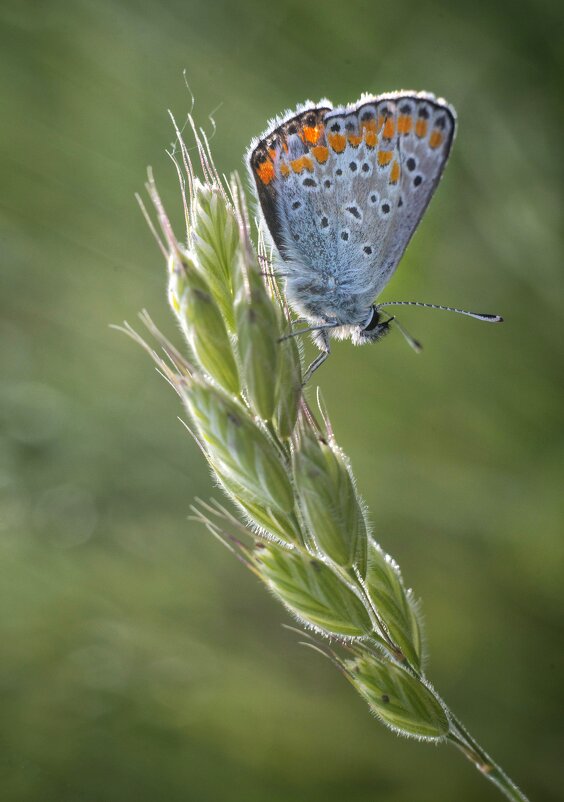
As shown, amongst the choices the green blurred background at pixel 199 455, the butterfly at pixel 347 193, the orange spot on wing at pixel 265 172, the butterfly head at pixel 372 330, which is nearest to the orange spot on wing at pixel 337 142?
the butterfly at pixel 347 193

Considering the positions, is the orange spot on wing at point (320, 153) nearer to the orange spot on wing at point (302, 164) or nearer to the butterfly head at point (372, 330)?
the orange spot on wing at point (302, 164)

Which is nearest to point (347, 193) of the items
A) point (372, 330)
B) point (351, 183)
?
point (351, 183)

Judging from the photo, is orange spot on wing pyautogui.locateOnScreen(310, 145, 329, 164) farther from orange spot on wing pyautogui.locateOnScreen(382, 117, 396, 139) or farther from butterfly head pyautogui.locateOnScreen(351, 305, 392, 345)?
butterfly head pyautogui.locateOnScreen(351, 305, 392, 345)

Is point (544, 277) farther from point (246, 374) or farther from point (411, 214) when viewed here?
point (246, 374)

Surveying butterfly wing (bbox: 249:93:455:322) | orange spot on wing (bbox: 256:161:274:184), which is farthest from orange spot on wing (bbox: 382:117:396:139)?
orange spot on wing (bbox: 256:161:274:184)

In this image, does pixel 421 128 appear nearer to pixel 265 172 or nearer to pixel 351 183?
pixel 351 183
